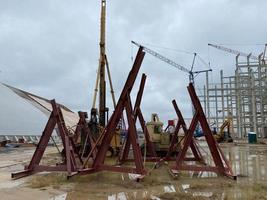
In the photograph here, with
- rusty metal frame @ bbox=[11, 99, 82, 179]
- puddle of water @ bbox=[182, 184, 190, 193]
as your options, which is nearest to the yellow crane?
rusty metal frame @ bbox=[11, 99, 82, 179]

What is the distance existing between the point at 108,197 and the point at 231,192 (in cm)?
370

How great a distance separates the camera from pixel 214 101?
81250 millimetres

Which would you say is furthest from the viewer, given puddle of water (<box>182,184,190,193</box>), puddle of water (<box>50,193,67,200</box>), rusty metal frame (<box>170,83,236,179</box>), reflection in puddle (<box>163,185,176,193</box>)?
rusty metal frame (<box>170,83,236,179</box>)

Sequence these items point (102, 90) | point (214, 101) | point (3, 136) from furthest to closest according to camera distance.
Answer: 1. point (214, 101)
2. point (3, 136)
3. point (102, 90)

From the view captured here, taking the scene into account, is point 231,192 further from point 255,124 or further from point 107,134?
point 255,124

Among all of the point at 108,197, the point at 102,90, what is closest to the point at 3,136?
the point at 102,90

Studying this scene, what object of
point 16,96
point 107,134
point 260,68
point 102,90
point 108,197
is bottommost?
point 108,197

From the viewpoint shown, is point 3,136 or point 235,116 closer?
point 3,136

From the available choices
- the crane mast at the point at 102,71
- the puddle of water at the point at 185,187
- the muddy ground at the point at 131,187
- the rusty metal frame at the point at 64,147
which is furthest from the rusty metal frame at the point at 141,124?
the crane mast at the point at 102,71

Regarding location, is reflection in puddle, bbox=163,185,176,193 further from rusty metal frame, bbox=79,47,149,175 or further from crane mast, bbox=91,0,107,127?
crane mast, bbox=91,0,107,127

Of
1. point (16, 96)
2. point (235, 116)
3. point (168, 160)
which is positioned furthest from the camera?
point (235, 116)

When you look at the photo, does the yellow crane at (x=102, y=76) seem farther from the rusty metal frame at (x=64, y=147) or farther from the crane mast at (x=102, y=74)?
the rusty metal frame at (x=64, y=147)

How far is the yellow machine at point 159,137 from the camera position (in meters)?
26.6

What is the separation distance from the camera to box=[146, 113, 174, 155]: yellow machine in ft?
87.3
